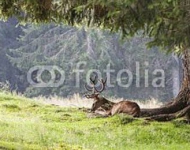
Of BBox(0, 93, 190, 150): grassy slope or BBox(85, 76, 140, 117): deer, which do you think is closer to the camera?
BBox(0, 93, 190, 150): grassy slope

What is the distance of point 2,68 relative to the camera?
28250 mm

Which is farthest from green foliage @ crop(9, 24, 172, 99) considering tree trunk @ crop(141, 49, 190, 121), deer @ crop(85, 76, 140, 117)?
tree trunk @ crop(141, 49, 190, 121)

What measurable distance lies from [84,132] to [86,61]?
58.6ft

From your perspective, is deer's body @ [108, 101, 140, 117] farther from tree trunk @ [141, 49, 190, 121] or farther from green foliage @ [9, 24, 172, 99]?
green foliage @ [9, 24, 172, 99]

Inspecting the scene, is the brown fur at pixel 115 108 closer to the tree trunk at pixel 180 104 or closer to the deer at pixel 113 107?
the deer at pixel 113 107

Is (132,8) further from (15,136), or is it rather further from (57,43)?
(57,43)

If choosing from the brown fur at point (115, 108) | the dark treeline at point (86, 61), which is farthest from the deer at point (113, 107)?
the dark treeline at point (86, 61)

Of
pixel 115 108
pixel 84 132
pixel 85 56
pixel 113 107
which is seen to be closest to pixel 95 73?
pixel 85 56

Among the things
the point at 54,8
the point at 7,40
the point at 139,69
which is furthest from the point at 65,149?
the point at 7,40

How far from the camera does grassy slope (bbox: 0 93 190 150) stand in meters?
7.35

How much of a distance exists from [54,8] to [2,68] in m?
22.1

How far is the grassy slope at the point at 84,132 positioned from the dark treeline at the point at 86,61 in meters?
15.6

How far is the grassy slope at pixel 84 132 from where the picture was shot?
735cm

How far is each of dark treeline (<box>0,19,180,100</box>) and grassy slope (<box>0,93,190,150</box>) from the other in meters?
15.6
